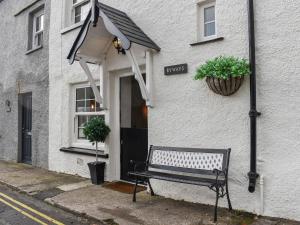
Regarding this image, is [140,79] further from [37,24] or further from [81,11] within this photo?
[37,24]

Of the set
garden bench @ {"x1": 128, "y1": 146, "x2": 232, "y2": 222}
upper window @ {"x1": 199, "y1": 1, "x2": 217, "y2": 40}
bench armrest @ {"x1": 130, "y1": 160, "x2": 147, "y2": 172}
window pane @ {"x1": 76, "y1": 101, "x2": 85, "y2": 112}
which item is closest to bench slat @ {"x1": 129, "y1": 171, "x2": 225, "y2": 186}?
garden bench @ {"x1": 128, "y1": 146, "x2": 232, "y2": 222}

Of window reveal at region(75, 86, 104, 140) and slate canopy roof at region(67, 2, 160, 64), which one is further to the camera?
window reveal at region(75, 86, 104, 140)

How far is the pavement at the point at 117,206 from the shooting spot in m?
4.63

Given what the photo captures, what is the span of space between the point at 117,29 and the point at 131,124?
2.55 m

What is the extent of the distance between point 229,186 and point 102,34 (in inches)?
161

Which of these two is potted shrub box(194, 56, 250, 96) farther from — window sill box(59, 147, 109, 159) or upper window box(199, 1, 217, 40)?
window sill box(59, 147, 109, 159)

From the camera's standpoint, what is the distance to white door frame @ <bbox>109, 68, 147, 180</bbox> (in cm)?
728

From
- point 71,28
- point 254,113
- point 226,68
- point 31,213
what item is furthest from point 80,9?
point 254,113

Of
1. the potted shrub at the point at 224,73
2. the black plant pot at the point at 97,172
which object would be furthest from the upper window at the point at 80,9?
the potted shrub at the point at 224,73

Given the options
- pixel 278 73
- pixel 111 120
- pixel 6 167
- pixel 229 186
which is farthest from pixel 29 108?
pixel 278 73

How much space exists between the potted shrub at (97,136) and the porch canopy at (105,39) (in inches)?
22.1

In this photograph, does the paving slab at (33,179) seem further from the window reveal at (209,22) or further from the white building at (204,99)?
the window reveal at (209,22)

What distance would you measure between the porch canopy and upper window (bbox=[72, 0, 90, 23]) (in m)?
2.09

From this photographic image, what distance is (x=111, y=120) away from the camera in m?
7.31
